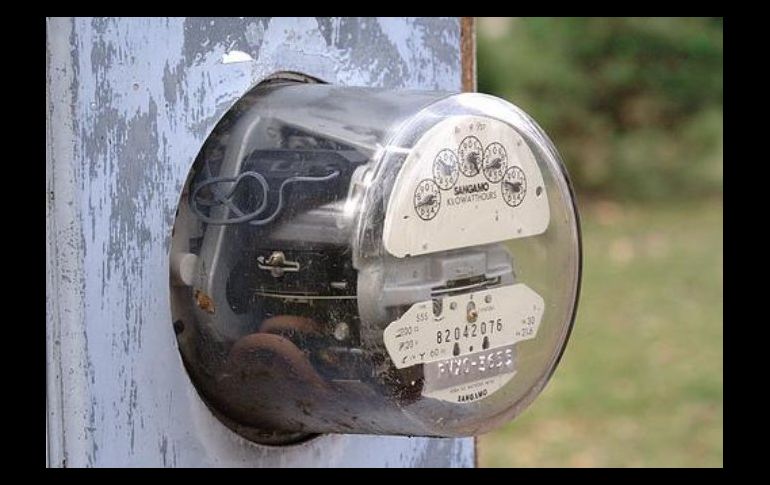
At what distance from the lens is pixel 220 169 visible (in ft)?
4.92

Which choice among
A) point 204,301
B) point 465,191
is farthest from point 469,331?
point 204,301

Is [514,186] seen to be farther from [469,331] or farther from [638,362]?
[638,362]

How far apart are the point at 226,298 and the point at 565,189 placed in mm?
354

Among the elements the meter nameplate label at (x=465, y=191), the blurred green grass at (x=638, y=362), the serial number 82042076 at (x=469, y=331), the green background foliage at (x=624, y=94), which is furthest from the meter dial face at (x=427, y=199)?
the green background foliage at (x=624, y=94)

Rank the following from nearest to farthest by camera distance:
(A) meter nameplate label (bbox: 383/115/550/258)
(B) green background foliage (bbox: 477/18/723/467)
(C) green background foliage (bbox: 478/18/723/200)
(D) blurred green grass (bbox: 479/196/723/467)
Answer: (A) meter nameplate label (bbox: 383/115/550/258) < (D) blurred green grass (bbox: 479/196/723/467) < (B) green background foliage (bbox: 477/18/723/467) < (C) green background foliage (bbox: 478/18/723/200)

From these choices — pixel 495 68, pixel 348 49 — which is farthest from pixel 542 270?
pixel 495 68

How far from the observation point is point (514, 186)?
58.5 inches

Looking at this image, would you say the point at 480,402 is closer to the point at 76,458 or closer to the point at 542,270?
the point at 542,270

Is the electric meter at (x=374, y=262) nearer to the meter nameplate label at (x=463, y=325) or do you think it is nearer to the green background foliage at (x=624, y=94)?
the meter nameplate label at (x=463, y=325)

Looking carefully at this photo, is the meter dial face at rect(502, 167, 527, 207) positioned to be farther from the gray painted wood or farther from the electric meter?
the gray painted wood

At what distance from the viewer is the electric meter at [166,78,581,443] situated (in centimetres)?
139

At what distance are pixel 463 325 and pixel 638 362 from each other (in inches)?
135

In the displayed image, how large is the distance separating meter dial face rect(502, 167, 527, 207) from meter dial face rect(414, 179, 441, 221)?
3.8 inches

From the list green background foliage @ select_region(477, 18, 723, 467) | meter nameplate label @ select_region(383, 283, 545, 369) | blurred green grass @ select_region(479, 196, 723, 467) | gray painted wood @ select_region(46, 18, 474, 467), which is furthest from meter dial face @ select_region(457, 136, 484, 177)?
green background foliage @ select_region(477, 18, 723, 467)
